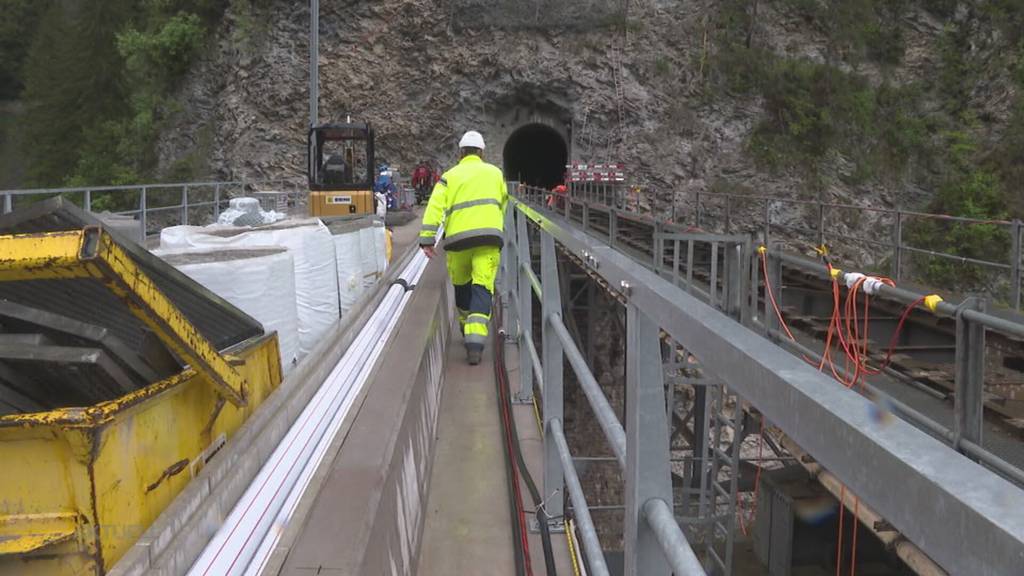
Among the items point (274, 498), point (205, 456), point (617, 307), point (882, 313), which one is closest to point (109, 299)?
point (205, 456)

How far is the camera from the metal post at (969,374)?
4.16 meters

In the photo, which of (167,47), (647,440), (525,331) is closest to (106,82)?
(167,47)

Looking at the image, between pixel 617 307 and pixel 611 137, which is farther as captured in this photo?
pixel 611 137

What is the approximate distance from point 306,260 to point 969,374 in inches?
161

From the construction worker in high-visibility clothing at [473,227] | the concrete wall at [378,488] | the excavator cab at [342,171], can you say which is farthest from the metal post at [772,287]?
the excavator cab at [342,171]

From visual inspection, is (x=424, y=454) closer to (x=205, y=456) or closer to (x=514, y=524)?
(x=514, y=524)

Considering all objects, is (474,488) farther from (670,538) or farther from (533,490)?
(670,538)

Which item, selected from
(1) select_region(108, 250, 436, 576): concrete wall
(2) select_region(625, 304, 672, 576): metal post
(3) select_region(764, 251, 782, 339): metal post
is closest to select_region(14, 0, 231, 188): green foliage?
(3) select_region(764, 251, 782, 339): metal post

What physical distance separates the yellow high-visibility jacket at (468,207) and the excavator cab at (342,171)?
12569 mm

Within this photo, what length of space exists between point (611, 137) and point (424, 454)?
98.4 feet

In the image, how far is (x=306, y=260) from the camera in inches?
233

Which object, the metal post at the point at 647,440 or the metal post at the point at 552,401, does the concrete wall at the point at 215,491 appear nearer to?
the metal post at the point at 552,401

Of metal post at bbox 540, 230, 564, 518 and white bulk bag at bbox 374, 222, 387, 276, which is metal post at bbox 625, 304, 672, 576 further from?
white bulk bag at bbox 374, 222, 387, 276

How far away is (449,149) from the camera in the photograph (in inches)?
1362
